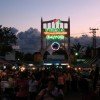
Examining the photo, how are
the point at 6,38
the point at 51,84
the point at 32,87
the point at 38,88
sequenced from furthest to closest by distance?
the point at 6,38 → the point at 38,88 → the point at 32,87 → the point at 51,84

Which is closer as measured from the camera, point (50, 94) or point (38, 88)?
point (50, 94)

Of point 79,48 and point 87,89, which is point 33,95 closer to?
point 87,89

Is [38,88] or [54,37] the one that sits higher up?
[54,37]

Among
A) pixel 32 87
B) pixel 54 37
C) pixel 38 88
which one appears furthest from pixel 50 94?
pixel 54 37

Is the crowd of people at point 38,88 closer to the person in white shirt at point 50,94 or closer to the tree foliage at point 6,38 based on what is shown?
the person in white shirt at point 50,94

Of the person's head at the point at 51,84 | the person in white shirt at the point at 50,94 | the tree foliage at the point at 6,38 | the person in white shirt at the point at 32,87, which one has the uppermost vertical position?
the tree foliage at the point at 6,38

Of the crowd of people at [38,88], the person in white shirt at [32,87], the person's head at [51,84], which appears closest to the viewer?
the crowd of people at [38,88]

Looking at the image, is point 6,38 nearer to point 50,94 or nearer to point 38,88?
point 38,88

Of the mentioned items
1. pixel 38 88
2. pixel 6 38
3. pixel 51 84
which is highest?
Result: pixel 6 38

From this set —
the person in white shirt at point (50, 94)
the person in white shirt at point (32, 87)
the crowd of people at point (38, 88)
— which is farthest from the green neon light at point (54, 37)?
the person in white shirt at point (50, 94)

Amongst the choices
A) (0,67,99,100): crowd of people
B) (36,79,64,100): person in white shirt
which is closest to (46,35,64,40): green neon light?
(0,67,99,100): crowd of people

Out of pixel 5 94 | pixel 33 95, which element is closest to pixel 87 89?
pixel 5 94

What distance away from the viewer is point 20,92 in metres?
17.8

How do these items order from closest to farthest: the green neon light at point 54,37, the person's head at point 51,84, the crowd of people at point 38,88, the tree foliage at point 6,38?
the crowd of people at point 38,88, the person's head at point 51,84, the tree foliage at point 6,38, the green neon light at point 54,37
